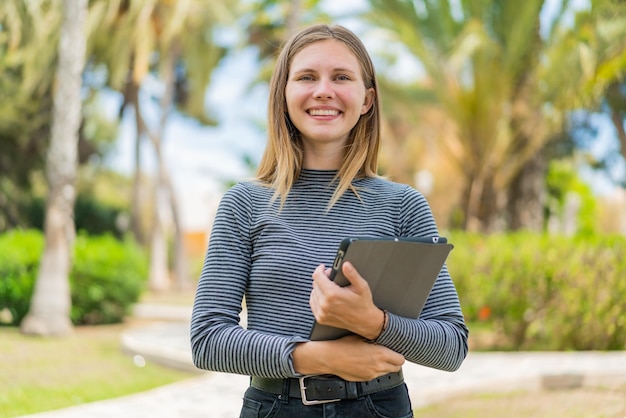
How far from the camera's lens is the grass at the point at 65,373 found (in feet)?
23.1

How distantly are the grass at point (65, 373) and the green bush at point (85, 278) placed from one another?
3.38 feet

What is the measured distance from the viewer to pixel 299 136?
1983 millimetres

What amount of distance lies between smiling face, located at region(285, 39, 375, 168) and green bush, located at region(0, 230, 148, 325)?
37.6ft

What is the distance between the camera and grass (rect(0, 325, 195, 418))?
7.03 m

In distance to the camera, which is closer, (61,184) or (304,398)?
(304,398)

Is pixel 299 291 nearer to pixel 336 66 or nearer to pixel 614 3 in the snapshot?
pixel 336 66

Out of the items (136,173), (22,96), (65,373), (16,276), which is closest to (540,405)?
(65,373)

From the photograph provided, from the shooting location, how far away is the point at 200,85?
2280cm

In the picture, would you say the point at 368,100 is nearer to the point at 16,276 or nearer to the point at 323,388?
the point at 323,388

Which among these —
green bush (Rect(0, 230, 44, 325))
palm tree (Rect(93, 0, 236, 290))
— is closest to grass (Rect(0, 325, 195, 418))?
green bush (Rect(0, 230, 44, 325))

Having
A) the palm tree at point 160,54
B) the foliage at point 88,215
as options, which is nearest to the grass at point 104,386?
the palm tree at point 160,54

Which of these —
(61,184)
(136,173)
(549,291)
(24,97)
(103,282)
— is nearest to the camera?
(549,291)

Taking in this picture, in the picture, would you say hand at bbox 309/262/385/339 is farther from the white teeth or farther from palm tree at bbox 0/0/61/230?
palm tree at bbox 0/0/61/230

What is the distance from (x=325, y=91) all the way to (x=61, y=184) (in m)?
10.4
